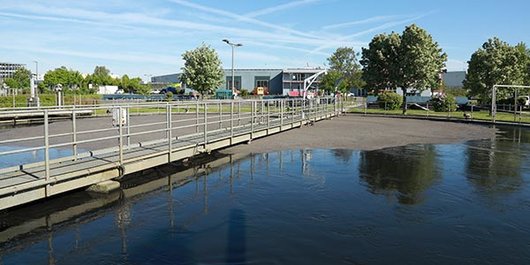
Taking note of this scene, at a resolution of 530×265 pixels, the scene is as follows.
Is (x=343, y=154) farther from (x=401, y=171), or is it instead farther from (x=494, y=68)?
(x=494, y=68)

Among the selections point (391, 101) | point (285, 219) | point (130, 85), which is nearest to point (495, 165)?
point (285, 219)

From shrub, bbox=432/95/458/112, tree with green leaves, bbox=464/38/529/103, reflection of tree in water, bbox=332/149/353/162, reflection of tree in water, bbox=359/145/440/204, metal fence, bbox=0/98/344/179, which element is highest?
tree with green leaves, bbox=464/38/529/103

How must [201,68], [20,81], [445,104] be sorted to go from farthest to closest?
[20,81] < [201,68] < [445,104]

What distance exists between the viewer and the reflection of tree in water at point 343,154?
A: 53.0 feet

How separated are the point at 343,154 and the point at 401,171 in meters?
3.53

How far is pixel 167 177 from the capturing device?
1248 cm

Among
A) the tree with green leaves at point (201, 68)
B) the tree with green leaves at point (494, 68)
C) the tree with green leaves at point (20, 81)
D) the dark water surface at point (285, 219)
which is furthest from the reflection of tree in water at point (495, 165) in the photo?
the tree with green leaves at point (20, 81)

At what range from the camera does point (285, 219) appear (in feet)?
28.3

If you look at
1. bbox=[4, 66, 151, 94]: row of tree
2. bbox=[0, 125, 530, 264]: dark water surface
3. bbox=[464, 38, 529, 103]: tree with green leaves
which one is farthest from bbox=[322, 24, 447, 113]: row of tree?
bbox=[4, 66, 151, 94]: row of tree

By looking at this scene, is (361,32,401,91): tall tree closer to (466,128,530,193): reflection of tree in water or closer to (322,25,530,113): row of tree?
(322,25,530,113): row of tree

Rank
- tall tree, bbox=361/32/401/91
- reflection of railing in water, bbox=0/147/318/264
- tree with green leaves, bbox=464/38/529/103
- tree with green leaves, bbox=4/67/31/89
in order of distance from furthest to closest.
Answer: tree with green leaves, bbox=4/67/31/89 → tall tree, bbox=361/32/401/91 → tree with green leaves, bbox=464/38/529/103 → reflection of railing in water, bbox=0/147/318/264

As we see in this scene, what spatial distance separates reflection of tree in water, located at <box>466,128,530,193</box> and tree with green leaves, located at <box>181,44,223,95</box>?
40.8m

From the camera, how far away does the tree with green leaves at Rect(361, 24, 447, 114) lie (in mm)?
48094

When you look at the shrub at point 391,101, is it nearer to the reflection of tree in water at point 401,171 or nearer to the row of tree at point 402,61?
the row of tree at point 402,61
